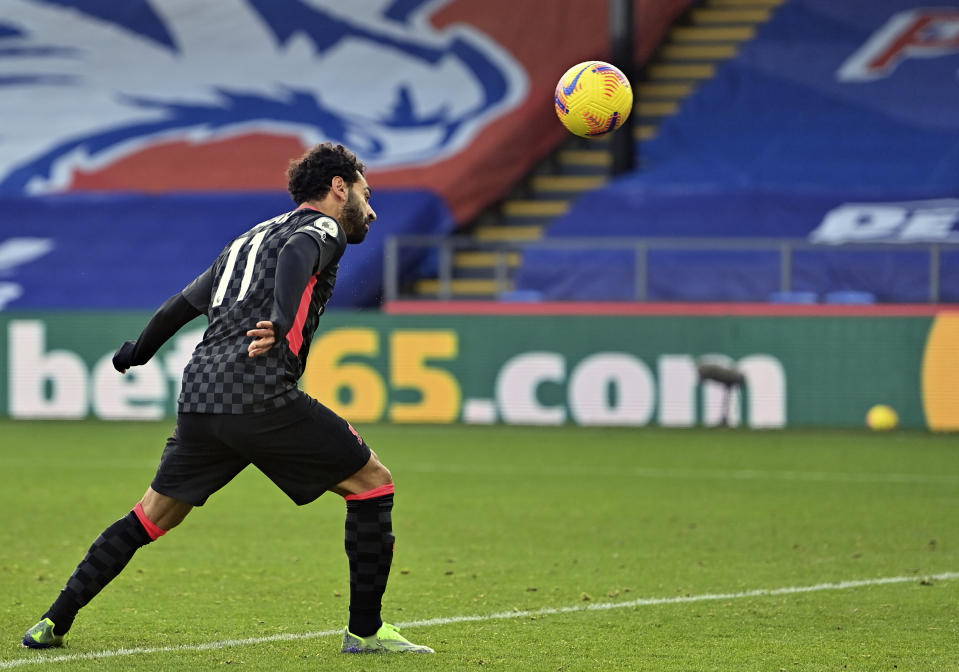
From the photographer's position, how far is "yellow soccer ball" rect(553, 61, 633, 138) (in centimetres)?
841

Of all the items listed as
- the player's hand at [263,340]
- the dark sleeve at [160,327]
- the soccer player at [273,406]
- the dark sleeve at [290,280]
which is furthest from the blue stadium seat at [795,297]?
the player's hand at [263,340]

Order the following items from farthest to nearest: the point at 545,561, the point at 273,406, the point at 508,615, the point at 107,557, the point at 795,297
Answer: the point at 795,297, the point at 545,561, the point at 508,615, the point at 107,557, the point at 273,406

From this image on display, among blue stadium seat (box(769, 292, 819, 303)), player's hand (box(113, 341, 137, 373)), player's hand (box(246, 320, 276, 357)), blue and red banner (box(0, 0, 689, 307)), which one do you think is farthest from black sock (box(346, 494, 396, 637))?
blue and red banner (box(0, 0, 689, 307))

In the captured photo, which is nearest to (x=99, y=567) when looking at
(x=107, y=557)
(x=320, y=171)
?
(x=107, y=557)

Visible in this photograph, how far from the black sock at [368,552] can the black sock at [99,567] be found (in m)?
0.76

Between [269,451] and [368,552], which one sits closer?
[269,451]

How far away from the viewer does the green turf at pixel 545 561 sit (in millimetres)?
6102

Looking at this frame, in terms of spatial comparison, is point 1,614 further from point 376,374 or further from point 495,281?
point 495,281

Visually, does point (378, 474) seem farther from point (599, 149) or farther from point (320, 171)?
point (599, 149)

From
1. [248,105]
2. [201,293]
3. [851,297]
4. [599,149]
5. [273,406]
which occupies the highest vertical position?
[248,105]

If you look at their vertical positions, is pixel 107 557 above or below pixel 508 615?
above

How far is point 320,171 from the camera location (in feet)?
19.6

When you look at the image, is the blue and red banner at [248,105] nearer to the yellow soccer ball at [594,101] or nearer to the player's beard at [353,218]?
the yellow soccer ball at [594,101]

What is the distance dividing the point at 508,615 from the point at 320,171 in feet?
7.06
